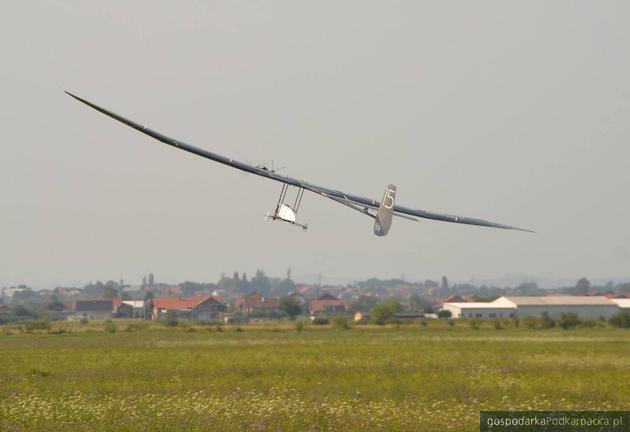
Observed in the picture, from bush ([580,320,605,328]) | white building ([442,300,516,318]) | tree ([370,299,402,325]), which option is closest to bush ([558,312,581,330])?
bush ([580,320,605,328])

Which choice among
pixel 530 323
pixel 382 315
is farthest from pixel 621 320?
pixel 382 315

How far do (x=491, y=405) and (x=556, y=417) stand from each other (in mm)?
3463

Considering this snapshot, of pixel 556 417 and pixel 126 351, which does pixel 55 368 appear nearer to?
pixel 126 351

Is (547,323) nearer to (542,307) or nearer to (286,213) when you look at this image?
(542,307)

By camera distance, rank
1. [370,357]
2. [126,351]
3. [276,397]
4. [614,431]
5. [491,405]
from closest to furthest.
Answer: [614,431] < [491,405] < [276,397] < [370,357] < [126,351]

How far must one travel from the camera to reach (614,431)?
83.5 ft

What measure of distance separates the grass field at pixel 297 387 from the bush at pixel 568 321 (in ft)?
173

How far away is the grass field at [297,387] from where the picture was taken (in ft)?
92.2

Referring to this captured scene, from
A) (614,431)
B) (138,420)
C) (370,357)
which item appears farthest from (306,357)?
(614,431)

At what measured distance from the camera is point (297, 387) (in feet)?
122

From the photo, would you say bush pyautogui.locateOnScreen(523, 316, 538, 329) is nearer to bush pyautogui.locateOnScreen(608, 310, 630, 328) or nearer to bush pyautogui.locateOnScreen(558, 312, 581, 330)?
bush pyautogui.locateOnScreen(558, 312, 581, 330)

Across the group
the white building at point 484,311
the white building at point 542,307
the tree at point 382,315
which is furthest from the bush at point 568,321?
the white building at point 484,311

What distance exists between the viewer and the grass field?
28.1 meters

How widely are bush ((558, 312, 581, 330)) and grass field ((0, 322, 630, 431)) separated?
52.8 meters
